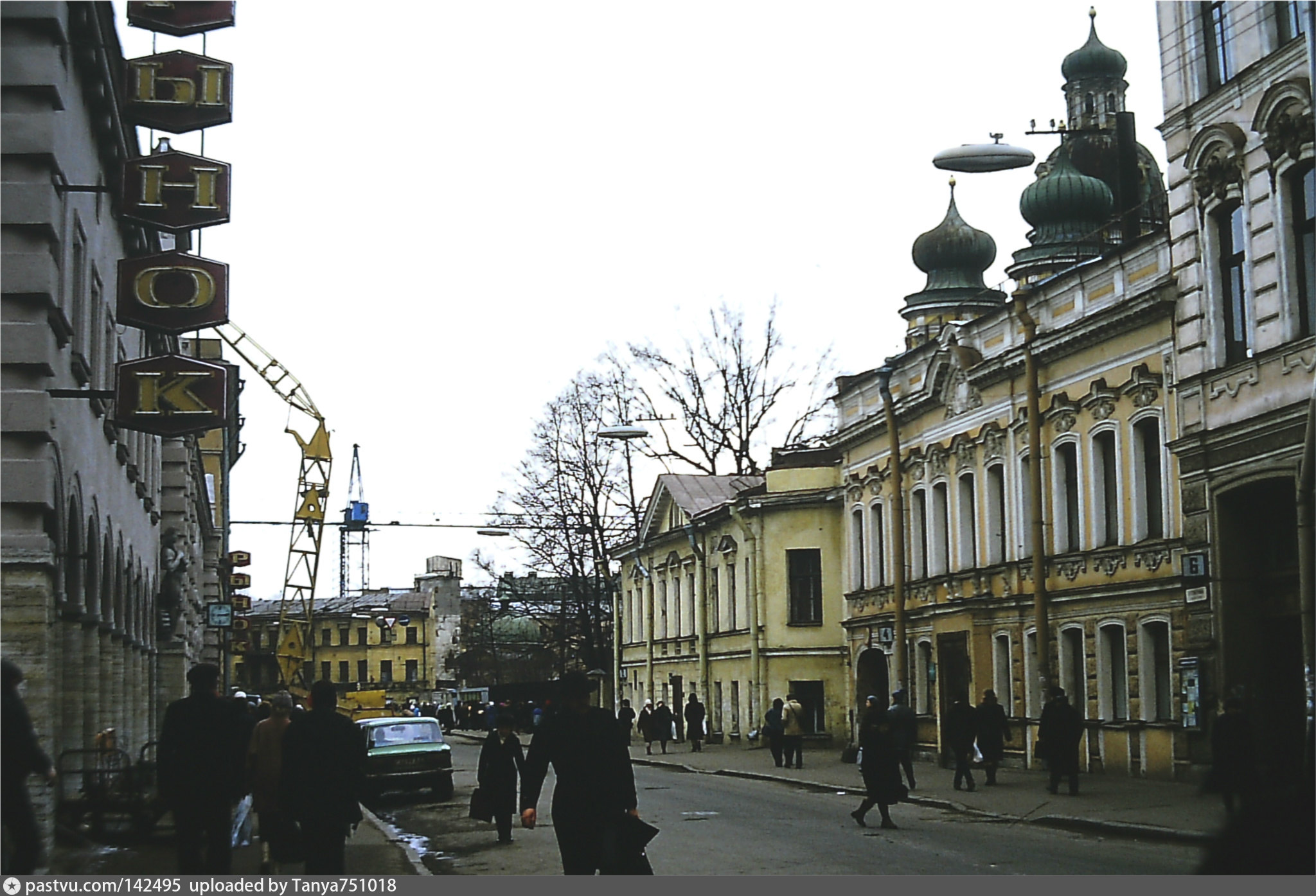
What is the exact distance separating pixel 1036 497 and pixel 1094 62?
28.4 m

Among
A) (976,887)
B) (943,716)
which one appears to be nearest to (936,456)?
(943,716)

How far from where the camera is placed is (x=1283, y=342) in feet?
77.2

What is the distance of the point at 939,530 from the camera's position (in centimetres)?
3872

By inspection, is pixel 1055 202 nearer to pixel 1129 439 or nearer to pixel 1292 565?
pixel 1129 439

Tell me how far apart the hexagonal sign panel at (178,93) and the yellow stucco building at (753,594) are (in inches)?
1096

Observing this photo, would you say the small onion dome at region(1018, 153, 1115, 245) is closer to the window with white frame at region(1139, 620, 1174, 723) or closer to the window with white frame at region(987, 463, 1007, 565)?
the window with white frame at region(987, 463, 1007, 565)

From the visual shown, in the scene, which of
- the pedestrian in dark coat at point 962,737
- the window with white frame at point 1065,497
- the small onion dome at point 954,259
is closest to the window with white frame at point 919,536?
the window with white frame at point 1065,497

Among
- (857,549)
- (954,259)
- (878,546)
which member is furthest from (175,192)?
(954,259)

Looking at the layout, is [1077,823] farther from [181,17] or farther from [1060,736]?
[181,17]

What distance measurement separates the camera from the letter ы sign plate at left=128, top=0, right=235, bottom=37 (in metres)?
22.3

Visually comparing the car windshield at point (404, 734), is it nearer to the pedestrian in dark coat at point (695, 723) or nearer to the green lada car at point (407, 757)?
the green lada car at point (407, 757)

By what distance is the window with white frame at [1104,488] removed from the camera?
1207 inches

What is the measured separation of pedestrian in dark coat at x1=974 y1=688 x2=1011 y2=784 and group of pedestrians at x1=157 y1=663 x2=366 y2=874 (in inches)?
742

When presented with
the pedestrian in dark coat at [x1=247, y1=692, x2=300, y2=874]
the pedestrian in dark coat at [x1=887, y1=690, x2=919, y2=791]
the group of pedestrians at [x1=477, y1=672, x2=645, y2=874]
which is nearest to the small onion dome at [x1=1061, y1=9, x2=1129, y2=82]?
the pedestrian in dark coat at [x1=887, y1=690, x2=919, y2=791]
